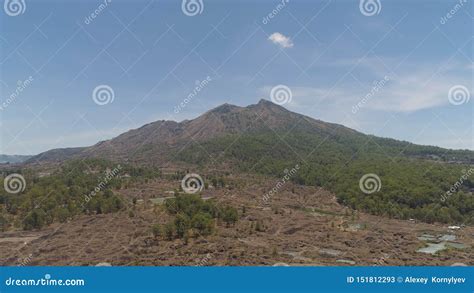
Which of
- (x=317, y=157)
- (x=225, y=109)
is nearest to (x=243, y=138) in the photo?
(x=317, y=157)

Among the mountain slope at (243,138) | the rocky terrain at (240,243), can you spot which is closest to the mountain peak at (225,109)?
the mountain slope at (243,138)

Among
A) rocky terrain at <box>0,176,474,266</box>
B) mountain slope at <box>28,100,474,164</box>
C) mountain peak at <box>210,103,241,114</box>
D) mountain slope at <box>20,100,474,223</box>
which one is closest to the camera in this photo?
rocky terrain at <box>0,176,474,266</box>

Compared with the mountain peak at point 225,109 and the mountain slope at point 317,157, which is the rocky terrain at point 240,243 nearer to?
the mountain slope at point 317,157

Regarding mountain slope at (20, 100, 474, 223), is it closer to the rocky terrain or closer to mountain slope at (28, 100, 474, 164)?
mountain slope at (28, 100, 474, 164)

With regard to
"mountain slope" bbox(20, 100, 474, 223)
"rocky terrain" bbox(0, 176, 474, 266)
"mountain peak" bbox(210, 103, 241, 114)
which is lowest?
"rocky terrain" bbox(0, 176, 474, 266)

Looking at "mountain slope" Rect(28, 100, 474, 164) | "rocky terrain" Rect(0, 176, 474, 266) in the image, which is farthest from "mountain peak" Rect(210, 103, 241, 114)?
"rocky terrain" Rect(0, 176, 474, 266)

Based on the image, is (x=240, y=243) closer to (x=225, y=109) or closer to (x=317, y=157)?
(x=317, y=157)

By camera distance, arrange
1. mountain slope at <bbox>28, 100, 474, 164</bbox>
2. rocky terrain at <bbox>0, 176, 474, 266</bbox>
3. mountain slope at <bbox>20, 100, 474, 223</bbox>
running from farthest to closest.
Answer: mountain slope at <bbox>28, 100, 474, 164</bbox> → mountain slope at <bbox>20, 100, 474, 223</bbox> → rocky terrain at <bbox>0, 176, 474, 266</bbox>

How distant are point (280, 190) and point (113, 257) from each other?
4213cm

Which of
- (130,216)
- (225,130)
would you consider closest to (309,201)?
(130,216)

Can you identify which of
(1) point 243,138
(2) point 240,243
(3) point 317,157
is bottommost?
(2) point 240,243

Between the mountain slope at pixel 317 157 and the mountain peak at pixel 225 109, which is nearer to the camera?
the mountain slope at pixel 317 157

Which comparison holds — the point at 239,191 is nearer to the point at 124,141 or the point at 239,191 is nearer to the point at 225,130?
the point at 225,130

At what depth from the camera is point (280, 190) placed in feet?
197
